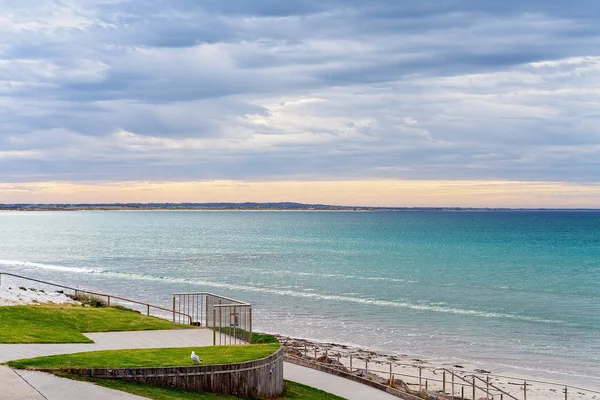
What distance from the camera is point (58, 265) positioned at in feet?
281

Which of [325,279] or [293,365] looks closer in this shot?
[293,365]

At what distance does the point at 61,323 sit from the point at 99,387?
11301 millimetres

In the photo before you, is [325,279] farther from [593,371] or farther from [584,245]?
[584,245]

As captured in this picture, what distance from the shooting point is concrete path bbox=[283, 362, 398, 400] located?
2178 centimetres

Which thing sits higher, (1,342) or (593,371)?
(1,342)

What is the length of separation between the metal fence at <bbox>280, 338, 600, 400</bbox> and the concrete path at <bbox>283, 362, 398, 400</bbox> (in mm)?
1149

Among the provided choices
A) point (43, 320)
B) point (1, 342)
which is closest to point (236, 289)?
point (43, 320)

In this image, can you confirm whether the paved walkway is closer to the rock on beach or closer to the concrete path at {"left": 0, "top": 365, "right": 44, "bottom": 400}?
the concrete path at {"left": 0, "top": 365, "right": 44, "bottom": 400}

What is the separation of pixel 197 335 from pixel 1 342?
674 centimetres

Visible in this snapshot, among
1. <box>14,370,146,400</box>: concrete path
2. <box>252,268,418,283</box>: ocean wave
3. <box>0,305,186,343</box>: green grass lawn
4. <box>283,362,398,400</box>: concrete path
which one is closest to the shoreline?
<box>283,362,398,400</box>: concrete path

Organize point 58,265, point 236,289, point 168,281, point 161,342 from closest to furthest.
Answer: point 161,342
point 236,289
point 168,281
point 58,265

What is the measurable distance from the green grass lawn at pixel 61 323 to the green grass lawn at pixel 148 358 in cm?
401

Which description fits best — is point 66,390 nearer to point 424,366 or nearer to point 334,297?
point 424,366

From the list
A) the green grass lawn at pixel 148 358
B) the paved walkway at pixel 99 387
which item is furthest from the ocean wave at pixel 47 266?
the green grass lawn at pixel 148 358
